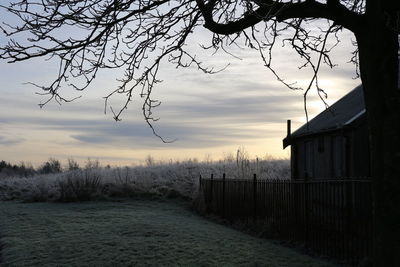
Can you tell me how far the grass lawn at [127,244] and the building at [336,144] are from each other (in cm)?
289

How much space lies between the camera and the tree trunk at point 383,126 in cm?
663

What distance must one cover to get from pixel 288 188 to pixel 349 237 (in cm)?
307

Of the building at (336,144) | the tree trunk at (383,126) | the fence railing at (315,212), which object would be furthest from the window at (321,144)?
the tree trunk at (383,126)

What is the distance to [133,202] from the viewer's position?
70.6 ft

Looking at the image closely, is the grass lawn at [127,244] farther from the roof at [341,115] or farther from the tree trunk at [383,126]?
the roof at [341,115]

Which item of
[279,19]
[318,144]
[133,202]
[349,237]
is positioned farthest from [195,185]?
[279,19]

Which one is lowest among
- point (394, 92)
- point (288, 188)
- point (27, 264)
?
point (27, 264)

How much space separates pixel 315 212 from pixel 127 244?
13.7ft

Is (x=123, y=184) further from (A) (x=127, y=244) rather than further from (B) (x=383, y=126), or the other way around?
(B) (x=383, y=126)

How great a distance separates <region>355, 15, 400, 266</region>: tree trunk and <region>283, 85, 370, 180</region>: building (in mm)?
5095

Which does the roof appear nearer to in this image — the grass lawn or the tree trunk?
the grass lawn

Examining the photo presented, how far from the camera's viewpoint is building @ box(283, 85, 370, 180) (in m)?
14.4

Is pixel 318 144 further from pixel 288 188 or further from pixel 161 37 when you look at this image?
pixel 161 37

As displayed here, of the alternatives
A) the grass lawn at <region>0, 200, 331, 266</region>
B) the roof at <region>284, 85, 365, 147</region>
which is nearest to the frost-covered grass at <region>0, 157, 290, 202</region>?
the roof at <region>284, 85, 365, 147</region>
